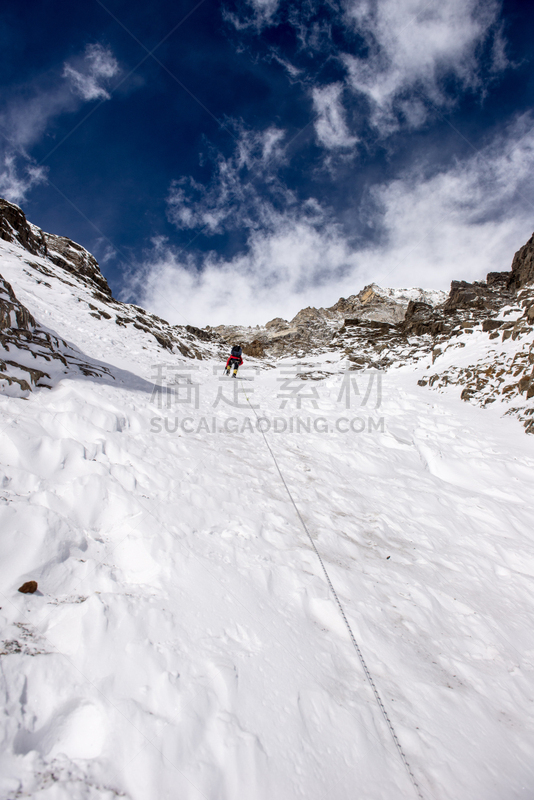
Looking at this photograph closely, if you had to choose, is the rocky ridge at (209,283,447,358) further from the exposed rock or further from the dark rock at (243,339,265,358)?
the exposed rock

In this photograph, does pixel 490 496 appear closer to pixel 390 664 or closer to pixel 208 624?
pixel 390 664

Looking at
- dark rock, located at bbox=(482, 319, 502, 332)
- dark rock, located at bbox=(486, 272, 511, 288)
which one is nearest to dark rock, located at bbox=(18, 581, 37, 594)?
dark rock, located at bbox=(482, 319, 502, 332)

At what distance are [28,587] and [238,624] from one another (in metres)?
1.61

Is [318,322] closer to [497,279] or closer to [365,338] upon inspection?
[365,338]

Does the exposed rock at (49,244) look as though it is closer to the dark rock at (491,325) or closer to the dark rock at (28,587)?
the dark rock at (491,325)

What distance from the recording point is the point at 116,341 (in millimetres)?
16172

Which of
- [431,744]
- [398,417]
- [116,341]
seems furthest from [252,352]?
[431,744]

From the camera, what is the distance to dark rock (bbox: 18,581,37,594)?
2.22 m

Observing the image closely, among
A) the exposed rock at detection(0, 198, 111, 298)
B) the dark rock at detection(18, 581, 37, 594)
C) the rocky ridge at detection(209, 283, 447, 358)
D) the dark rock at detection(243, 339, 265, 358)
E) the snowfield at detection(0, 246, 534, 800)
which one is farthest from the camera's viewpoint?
the rocky ridge at detection(209, 283, 447, 358)

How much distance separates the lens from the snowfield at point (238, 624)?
5.61ft

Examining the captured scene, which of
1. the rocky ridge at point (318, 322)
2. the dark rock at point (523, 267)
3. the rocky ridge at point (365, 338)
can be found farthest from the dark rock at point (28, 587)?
the dark rock at point (523, 267)

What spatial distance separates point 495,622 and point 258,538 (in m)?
2.69

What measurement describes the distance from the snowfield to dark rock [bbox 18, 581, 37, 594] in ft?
0.12

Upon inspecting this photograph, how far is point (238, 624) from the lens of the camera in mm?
2619
